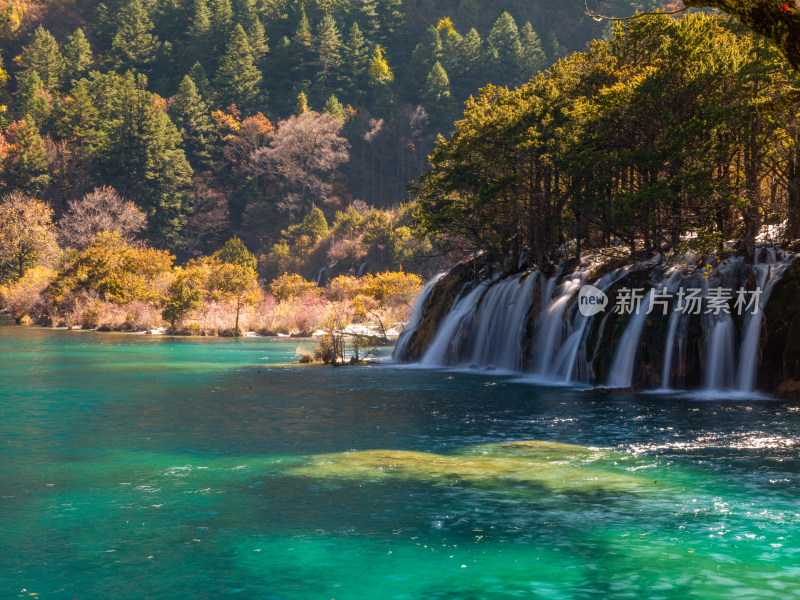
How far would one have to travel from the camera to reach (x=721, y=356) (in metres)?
26.7

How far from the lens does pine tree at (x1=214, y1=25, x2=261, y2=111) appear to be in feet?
378

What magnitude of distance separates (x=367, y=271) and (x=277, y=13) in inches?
2448

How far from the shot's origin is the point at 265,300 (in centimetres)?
6962

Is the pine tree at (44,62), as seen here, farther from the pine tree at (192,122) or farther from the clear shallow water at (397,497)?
the clear shallow water at (397,497)

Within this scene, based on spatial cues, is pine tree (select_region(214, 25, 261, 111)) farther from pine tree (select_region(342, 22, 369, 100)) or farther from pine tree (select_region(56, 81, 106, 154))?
pine tree (select_region(56, 81, 106, 154))

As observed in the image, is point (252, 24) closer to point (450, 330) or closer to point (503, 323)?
point (450, 330)

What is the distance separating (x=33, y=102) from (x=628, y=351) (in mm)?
92732

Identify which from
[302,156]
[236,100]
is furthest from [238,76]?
[302,156]

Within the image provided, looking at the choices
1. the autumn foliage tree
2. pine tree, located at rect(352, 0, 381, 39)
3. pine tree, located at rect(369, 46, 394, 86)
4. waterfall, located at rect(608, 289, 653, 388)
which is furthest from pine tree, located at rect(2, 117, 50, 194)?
waterfall, located at rect(608, 289, 653, 388)

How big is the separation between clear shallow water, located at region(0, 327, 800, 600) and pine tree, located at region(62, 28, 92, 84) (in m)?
97.6

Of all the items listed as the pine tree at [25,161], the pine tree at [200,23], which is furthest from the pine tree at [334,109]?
the pine tree at [25,161]

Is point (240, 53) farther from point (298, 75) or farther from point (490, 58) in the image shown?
point (490, 58)

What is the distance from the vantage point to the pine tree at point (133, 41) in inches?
4614

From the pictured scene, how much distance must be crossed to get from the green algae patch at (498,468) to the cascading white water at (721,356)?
10459 millimetres
